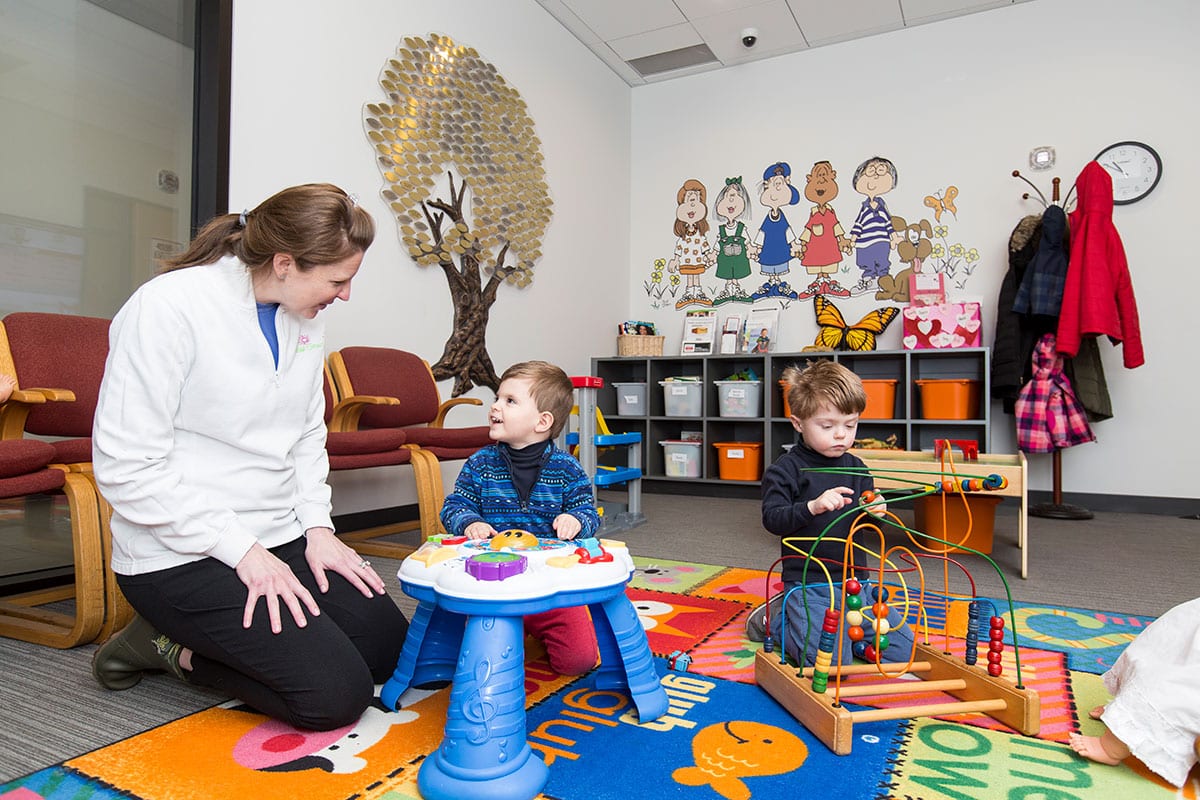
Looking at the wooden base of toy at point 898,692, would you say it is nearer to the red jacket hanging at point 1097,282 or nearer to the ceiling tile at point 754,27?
the red jacket hanging at point 1097,282

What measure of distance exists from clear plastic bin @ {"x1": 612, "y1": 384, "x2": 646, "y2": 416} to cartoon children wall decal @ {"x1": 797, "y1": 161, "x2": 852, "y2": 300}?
1205 millimetres

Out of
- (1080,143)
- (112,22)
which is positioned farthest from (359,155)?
(1080,143)

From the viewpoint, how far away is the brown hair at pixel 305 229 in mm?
1352

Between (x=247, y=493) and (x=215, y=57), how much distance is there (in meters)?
2.13

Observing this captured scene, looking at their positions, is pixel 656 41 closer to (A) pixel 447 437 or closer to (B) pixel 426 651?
(A) pixel 447 437

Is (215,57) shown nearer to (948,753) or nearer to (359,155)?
(359,155)

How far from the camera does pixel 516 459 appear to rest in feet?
5.67

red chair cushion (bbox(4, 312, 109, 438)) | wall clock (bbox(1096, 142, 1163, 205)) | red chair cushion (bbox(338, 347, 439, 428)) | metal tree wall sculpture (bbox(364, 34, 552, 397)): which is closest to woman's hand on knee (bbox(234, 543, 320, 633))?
red chair cushion (bbox(4, 312, 109, 438))

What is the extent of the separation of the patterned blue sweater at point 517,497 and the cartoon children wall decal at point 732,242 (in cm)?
363

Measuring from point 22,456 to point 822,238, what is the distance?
4333 mm

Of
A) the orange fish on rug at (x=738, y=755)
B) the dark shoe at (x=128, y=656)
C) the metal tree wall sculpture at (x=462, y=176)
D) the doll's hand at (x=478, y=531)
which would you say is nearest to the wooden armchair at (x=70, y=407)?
the dark shoe at (x=128, y=656)

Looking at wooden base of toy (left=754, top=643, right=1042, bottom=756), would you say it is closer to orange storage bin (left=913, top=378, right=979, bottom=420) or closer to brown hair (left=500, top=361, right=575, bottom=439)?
brown hair (left=500, top=361, right=575, bottom=439)

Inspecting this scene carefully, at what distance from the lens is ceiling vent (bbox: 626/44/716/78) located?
16.7 ft

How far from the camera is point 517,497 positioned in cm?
172
